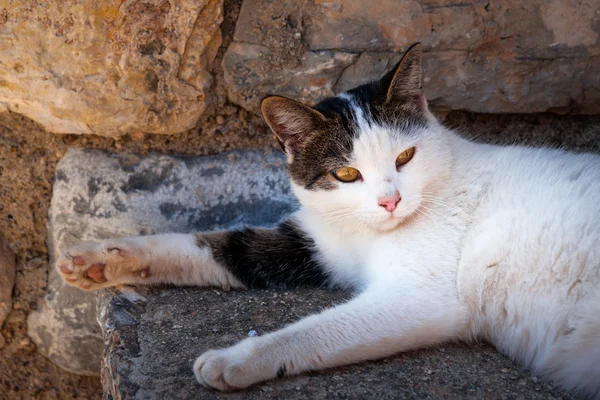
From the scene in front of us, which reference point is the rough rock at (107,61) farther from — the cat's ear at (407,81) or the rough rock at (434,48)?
the cat's ear at (407,81)

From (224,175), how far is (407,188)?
0.90 metres

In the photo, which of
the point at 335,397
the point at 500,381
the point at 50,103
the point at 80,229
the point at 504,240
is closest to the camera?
the point at 335,397

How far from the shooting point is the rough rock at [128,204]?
2551 mm

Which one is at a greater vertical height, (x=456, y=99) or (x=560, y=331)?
(x=456, y=99)

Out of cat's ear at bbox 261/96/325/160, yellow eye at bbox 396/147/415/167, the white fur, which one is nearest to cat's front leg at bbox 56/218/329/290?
the white fur

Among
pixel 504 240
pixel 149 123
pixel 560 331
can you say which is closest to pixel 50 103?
pixel 149 123

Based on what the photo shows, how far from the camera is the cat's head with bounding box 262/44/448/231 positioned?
198 cm

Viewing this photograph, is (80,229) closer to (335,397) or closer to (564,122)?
(335,397)

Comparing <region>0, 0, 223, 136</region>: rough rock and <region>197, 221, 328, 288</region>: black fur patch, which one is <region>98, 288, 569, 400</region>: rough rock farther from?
<region>0, 0, 223, 136</region>: rough rock

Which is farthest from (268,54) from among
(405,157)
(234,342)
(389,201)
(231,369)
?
(231,369)

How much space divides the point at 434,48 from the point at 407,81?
1.49ft

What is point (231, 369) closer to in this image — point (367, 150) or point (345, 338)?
point (345, 338)

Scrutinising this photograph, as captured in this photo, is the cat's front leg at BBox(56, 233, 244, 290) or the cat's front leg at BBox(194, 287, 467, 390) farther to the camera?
the cat's front leg at BBox(56, 233, 244, 290)

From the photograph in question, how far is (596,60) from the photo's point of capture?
8.18ft
